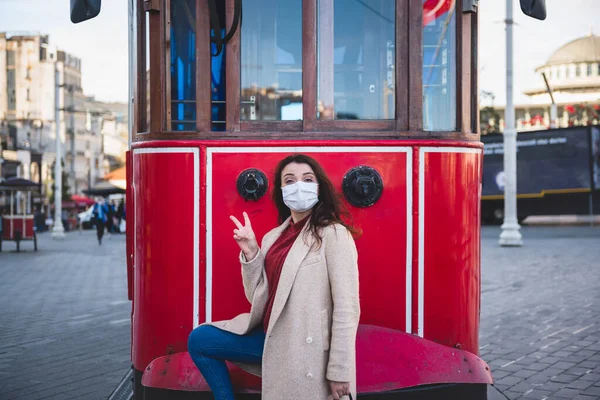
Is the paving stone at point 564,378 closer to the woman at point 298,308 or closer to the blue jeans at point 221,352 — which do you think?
the woman at point 298,308

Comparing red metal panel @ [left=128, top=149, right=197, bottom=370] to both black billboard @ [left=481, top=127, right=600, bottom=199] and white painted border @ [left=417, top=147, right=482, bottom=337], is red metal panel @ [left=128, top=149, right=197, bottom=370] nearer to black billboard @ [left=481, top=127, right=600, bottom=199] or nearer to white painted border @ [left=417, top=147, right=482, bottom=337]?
white painted border @ [left=417, top=147, right=482, bottom=337]

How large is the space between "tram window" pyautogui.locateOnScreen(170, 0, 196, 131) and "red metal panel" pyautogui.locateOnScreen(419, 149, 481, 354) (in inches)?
49.9

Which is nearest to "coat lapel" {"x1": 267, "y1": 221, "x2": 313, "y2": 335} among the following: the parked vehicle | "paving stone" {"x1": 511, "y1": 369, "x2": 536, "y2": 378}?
"paving stone" {"x1": 511, "y1": 369, "x2": 536, "y2": 378}

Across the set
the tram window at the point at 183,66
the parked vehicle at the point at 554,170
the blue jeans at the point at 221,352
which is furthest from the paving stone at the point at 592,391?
the parked vehicle at the point at 554,170

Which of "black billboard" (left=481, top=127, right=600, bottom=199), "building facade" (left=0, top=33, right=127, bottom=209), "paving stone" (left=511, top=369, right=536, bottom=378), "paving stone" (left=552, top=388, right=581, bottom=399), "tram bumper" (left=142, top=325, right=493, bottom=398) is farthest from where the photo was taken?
"building facade" (left=0, top=33, right=127, bottom=209)

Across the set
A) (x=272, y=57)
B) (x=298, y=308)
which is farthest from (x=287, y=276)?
(x=272, y=57)

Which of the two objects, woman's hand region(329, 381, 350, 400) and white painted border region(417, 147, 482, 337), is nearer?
woman's hand region(329, 381, 350, 400)

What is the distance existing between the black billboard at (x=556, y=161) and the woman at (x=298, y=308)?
2396cm

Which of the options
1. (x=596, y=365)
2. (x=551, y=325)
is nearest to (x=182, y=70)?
(x=596, y=365)

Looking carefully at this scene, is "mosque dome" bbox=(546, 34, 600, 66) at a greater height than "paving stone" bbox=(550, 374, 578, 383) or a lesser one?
greater

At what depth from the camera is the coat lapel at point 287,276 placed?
9.92ft

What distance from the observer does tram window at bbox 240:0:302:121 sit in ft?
12.4

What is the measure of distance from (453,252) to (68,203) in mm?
52410

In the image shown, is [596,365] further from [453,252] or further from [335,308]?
[335,308]
